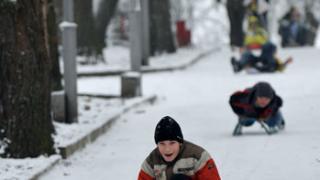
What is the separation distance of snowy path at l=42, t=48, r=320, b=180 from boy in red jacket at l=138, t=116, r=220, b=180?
2160 millimetres

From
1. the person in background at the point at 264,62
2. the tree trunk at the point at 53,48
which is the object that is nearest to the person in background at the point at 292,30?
the person in background at the point at 264,62

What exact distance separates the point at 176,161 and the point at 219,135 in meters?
5.37

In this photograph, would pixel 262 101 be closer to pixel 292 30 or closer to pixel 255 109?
pixel 255 109

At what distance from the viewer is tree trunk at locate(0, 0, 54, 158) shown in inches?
356

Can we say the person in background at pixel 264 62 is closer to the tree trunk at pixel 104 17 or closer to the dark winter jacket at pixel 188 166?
the tree trunk at pixel 104 17

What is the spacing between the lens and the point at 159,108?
15188 mm

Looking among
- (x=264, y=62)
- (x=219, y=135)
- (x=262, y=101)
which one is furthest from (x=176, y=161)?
(x=264, y=62)

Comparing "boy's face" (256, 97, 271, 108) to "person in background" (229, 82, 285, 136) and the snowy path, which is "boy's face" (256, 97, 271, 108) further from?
the snowy path

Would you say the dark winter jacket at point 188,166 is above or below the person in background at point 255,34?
above

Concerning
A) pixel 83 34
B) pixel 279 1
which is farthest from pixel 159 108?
pixel 279 1

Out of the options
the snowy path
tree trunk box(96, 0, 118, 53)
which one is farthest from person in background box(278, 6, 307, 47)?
the snowy path

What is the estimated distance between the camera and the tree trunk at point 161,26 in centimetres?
2706

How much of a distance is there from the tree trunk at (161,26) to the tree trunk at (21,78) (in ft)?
58.1

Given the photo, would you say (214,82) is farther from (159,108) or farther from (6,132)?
(6,132)
